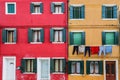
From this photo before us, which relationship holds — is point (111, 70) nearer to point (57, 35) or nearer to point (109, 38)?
point (109, 38)

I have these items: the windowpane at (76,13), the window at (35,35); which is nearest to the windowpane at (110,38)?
the windowpane at (76,13)

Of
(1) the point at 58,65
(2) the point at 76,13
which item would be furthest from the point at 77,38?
(1) the point at 58,65

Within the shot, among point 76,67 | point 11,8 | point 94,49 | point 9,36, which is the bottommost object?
point 76,67

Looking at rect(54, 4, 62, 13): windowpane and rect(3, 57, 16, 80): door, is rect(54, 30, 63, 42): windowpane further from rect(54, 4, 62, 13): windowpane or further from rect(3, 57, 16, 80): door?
rect(3, 57, 16, 80): door

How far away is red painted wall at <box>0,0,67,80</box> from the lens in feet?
142

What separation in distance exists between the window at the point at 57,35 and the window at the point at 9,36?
3655 millimetres

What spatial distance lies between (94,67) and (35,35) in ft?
21.7

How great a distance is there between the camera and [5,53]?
4362 cm

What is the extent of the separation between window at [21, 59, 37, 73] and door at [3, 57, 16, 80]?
39.7 inches

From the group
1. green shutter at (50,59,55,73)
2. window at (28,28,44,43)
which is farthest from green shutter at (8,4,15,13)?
green shutter at (50,59,55,73)

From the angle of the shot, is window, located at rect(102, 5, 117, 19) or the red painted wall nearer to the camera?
window, located at rect(102, 5, 117, 19)

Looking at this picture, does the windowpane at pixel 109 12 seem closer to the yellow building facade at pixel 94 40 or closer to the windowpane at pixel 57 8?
the yellow building facade at pixel 94 40

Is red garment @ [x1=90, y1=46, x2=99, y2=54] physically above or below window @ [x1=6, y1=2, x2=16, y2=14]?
below

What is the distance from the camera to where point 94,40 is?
42.8 m
